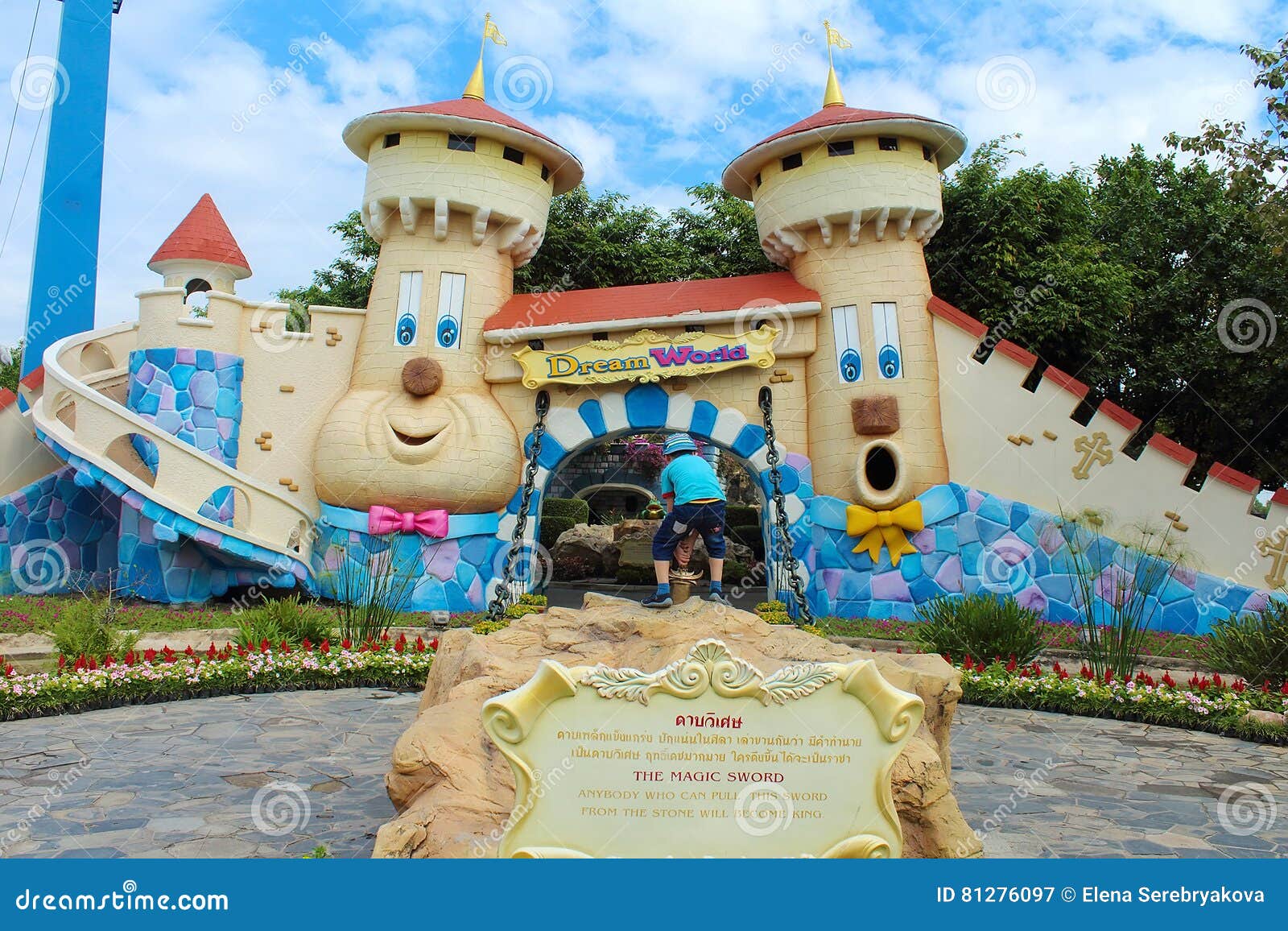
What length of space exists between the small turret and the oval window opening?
35.1 feet

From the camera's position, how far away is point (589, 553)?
62.4ft

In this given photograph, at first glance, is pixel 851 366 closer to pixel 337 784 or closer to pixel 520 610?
pixel 520 610

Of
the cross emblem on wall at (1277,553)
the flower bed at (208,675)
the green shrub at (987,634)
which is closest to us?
the flower bed at (208,675)

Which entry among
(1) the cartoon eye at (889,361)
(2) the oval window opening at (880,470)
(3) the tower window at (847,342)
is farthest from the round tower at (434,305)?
(1) the cartoon eye at (889,361)

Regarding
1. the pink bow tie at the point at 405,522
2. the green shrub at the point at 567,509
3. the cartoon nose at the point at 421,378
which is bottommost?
the pink bow tie at the point at 405,522

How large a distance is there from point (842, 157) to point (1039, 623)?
636 centimetres

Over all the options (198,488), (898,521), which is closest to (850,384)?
(898,521)

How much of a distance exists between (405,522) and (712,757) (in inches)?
367

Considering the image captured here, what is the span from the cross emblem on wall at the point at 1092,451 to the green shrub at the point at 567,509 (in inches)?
563

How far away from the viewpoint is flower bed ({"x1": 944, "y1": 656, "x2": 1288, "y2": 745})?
677cm

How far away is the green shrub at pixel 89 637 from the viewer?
798cm

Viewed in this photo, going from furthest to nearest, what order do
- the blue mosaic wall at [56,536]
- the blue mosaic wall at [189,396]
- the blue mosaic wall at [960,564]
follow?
the blue mosaic wall at [56,536] → the blue mosaic wall at [189,396] → the blue mosaic wall at [960,564]

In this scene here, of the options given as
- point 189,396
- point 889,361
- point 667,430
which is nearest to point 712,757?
point 889,361

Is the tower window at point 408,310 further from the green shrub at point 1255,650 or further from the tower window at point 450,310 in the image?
the green shrub at point 1255,650
